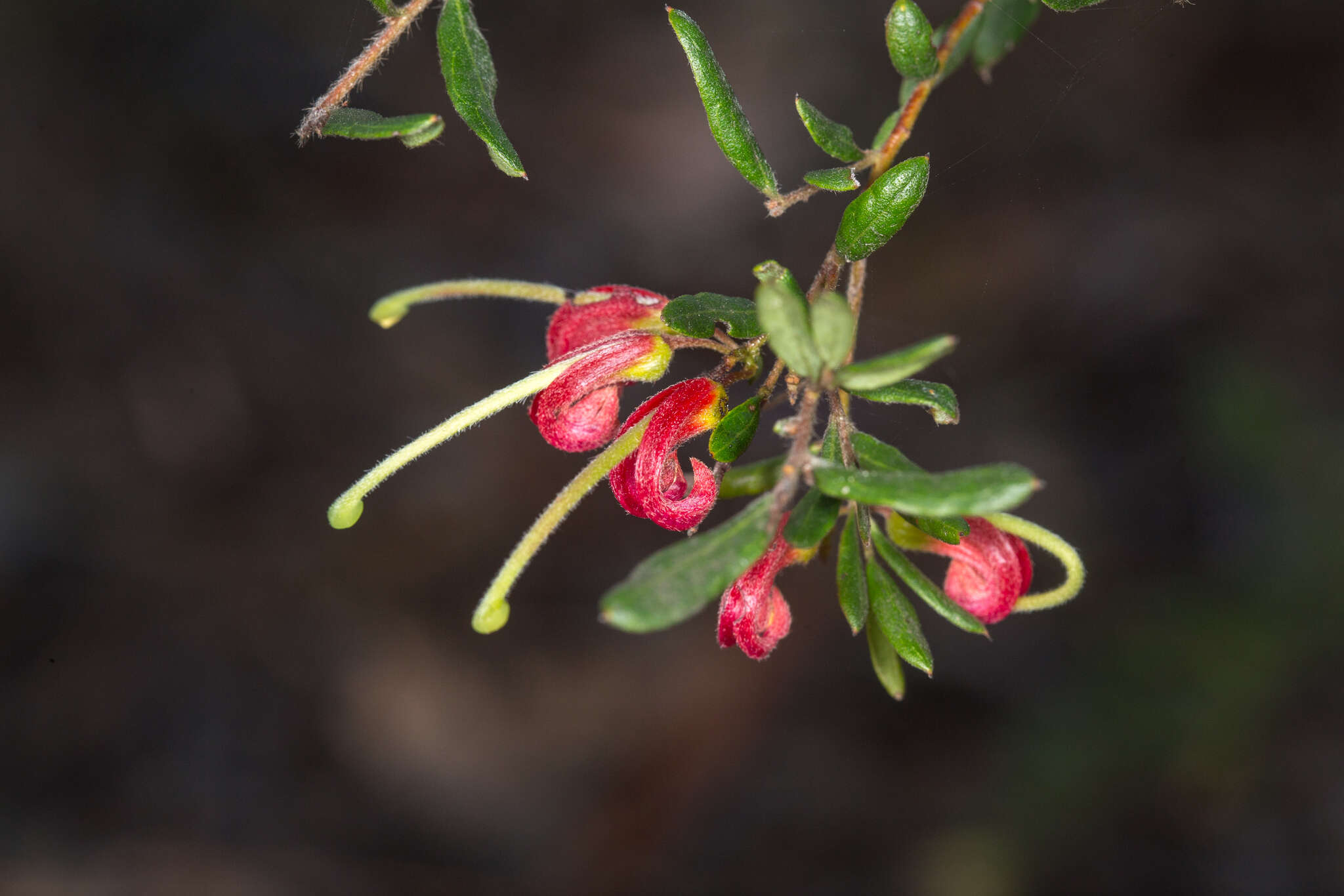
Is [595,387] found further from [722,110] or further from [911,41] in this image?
[911,41]

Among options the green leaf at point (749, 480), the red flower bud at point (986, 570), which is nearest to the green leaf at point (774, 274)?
the green leaf at point (749, 480)

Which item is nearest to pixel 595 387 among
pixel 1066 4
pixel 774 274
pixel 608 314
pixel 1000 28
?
pixel 608 314

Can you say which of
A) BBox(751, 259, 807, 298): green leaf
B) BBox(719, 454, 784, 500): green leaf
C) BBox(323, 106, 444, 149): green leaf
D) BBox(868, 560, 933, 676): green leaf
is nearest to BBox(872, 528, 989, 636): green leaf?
BBox(868, 560, 933, 676): green leaf

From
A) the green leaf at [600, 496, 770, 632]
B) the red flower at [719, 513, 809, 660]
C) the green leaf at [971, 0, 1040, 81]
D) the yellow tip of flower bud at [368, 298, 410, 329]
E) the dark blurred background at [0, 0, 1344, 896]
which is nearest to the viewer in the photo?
the green leaf at [600, 496, 770, 632]

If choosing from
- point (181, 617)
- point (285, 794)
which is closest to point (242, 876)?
point (285, 794)

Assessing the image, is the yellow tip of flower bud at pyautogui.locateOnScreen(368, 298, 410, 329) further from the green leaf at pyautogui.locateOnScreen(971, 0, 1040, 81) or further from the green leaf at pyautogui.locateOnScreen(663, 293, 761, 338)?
the green leaf at pyautogui.locateOnScreen(971, 0, 1040, 81)
